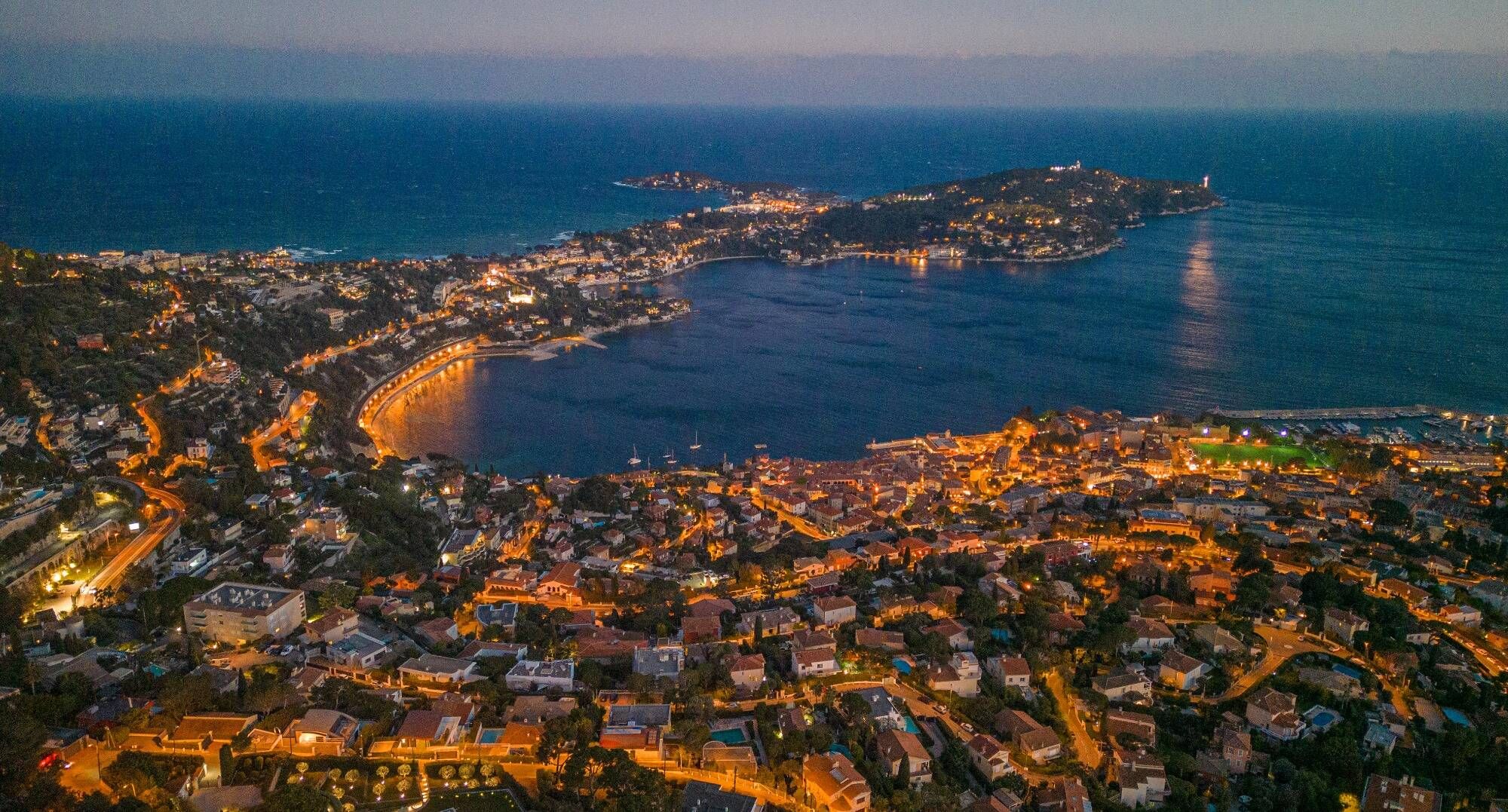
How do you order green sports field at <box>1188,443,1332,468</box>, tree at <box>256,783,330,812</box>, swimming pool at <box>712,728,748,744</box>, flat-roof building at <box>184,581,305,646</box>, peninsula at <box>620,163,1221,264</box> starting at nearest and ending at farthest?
1. tree at <box>256,783,330,812</box>
2. swimming pool at <box>712,728,748,744</box>
3. flat-roof building at <box>184,581,305,646</box>
4. green sports field at <box>1188,443,1332,468</box>
5. peninsula at <box>620,163,1221,264</box>

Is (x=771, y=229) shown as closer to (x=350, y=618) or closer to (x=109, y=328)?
(x=109, y=328)

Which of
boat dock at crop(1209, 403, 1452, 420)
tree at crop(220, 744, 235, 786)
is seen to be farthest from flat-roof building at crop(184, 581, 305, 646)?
boat dock at crop(1209, 403, 1452, 420)

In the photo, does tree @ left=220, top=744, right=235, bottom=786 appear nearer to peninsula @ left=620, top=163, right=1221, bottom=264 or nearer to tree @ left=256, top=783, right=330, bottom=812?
tree @ left=256, top=783, right=330, bottom=812

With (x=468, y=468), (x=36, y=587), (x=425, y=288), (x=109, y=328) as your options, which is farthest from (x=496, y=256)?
(x=36, y=587)

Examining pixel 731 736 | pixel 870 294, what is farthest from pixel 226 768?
pixel 870 294

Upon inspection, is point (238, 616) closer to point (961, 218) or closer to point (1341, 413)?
point (1341, 413)

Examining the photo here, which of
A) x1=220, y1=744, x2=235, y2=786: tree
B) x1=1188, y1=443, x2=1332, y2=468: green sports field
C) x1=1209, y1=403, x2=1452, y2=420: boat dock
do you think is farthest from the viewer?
x1=1209, y1=403, x2=1452, y2=420: boat dock

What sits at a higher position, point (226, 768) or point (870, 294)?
point (870, 294)

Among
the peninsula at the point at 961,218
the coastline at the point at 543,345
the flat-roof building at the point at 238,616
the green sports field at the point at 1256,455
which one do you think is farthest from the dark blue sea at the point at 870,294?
the flat-roof building at the point at 238,616

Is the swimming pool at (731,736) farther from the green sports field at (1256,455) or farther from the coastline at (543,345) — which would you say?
the green sports field at (1256,455)
